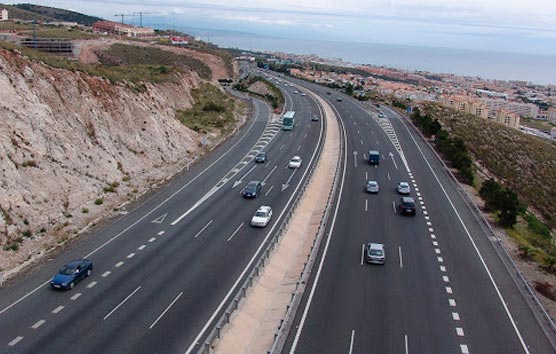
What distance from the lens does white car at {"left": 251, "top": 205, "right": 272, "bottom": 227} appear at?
3331 cm

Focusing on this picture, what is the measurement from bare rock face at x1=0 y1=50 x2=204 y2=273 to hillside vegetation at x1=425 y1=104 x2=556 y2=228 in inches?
1439

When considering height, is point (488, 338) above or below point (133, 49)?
below

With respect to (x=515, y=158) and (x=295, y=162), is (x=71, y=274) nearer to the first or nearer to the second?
(x=295, y=162)

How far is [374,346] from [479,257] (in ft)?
41.2

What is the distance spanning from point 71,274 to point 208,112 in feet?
156

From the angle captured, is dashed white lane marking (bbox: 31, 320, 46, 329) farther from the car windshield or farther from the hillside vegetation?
the hillside vegetation

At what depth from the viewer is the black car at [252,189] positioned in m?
39.6

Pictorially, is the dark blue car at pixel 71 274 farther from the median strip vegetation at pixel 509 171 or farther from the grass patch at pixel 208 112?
the grass patch at pixel 208 112

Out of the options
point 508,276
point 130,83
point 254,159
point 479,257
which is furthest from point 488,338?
point 130,83

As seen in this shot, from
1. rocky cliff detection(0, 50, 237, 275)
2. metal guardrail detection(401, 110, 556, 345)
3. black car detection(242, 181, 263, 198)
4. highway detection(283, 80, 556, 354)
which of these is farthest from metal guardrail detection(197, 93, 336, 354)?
metal guardrail detection(401, 110, 556, 345)

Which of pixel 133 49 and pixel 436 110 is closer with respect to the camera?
pixel 436 110

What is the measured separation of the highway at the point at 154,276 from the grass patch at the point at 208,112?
740 inches

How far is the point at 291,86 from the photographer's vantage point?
4887 inches

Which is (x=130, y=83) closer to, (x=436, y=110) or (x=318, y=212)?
(x=318, y=212)
